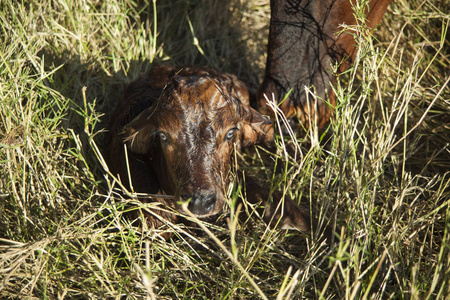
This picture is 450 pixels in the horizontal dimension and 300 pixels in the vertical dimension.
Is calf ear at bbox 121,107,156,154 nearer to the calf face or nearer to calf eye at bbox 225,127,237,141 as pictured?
the calf face

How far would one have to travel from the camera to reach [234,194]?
2424mm

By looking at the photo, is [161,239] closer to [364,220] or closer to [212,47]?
[364,220]

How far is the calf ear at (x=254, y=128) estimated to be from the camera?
3.64 meters

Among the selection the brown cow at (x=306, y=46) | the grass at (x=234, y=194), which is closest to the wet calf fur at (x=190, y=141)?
the grass at (x=234, y=194)

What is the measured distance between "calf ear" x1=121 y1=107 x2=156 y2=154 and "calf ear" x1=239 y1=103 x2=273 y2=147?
27.4 inches

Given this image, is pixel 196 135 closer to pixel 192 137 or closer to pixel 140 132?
pixel 192 137

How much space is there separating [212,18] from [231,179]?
2905mm

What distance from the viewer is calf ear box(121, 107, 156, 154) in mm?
3416

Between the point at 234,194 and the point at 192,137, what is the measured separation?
2.72 feet

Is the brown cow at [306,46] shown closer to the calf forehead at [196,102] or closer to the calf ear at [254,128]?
the calf ear at [254,128]

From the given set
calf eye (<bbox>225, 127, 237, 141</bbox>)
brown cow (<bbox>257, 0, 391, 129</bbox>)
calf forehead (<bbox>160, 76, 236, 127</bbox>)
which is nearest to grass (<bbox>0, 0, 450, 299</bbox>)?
brown cow (<bbox>257, 0, 391, 129</bbox>)

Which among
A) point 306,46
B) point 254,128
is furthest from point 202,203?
point 306,46

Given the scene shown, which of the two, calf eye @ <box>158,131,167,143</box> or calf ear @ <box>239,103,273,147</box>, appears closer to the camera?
calf eye @ <box>158,131,167,143</box>

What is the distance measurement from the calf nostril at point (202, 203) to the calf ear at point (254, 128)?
2.64 feet
